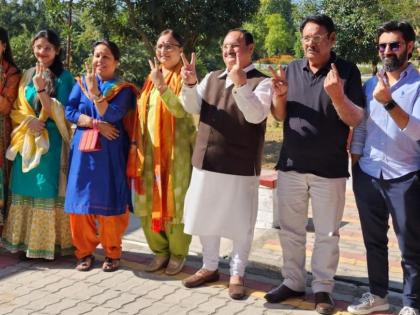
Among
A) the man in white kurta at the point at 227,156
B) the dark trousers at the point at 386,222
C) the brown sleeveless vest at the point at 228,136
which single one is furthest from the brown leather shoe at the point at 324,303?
the brown sleeveless vest at the point at 228,136

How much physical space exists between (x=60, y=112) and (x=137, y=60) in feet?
62.0

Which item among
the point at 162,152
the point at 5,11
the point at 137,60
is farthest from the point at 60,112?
the point at 5,11

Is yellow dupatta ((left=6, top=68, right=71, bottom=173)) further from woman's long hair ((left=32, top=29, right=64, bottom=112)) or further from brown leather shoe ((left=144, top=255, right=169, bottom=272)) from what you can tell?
brown leather shoe ((left=144, top=255, right=169, bottom=272))

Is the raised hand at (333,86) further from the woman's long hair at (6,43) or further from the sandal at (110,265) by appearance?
the woman's long hair at (6,43)

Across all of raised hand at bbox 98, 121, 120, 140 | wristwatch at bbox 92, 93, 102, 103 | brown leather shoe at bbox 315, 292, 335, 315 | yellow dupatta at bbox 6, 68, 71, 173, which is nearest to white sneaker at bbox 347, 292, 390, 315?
brown leather shoe at bbox 315, 292, 335, 315

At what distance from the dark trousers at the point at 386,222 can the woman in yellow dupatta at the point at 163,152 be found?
1278 millimetres

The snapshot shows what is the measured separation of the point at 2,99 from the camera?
13.7 ft

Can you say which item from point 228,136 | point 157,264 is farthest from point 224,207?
point 157,264

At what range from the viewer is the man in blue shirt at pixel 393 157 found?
3064 millimetres

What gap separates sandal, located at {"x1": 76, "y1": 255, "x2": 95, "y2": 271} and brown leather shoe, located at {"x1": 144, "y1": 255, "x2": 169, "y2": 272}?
44 cm

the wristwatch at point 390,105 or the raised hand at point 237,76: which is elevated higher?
the raised hand at point 237,76

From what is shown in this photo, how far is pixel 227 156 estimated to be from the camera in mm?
3562

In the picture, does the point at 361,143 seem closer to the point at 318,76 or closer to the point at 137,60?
the point at 318,76

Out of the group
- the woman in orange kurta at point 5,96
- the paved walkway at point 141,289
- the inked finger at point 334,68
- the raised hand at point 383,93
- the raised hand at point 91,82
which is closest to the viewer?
the raised hand at point 383,93
